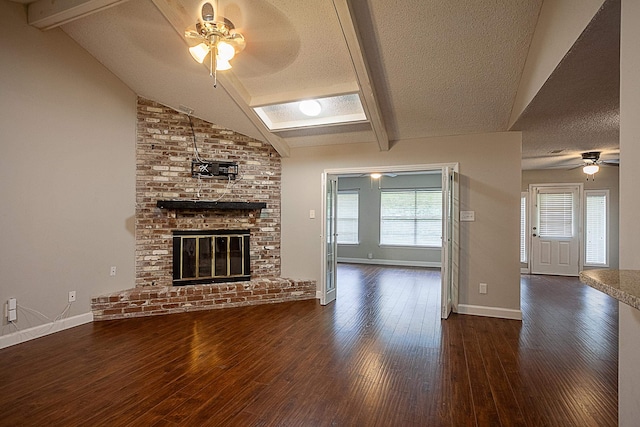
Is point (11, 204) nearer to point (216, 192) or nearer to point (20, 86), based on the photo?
point (20, 86)

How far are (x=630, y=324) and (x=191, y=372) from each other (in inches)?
107

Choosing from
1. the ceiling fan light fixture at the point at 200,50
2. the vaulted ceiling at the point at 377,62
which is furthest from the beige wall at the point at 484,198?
the ceiling fan light fixture at the point at 200,50

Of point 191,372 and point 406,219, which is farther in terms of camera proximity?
point 406,219

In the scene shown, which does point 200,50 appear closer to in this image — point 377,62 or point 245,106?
point 245,106

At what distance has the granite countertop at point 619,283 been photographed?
2.89 feet

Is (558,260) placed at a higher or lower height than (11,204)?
lower

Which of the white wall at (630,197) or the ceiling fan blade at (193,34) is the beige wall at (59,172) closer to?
the ceiling fan blade at (193,34)

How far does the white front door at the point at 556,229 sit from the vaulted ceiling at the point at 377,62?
285 centimetres

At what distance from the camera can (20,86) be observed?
3041mm

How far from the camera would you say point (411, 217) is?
324 inches

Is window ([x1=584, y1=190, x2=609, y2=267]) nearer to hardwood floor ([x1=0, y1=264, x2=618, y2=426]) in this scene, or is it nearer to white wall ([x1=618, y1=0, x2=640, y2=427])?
hardwood floor ([x1=0, y1=264, x2=618, y2=426])

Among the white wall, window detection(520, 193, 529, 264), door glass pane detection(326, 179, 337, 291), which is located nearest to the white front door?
window detection(520, 193, 529, 264)

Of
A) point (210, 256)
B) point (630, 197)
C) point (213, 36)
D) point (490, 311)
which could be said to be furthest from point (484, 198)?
point (210, 256)

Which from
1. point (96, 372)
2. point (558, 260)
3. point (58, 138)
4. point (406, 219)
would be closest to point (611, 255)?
point (558, 260)
